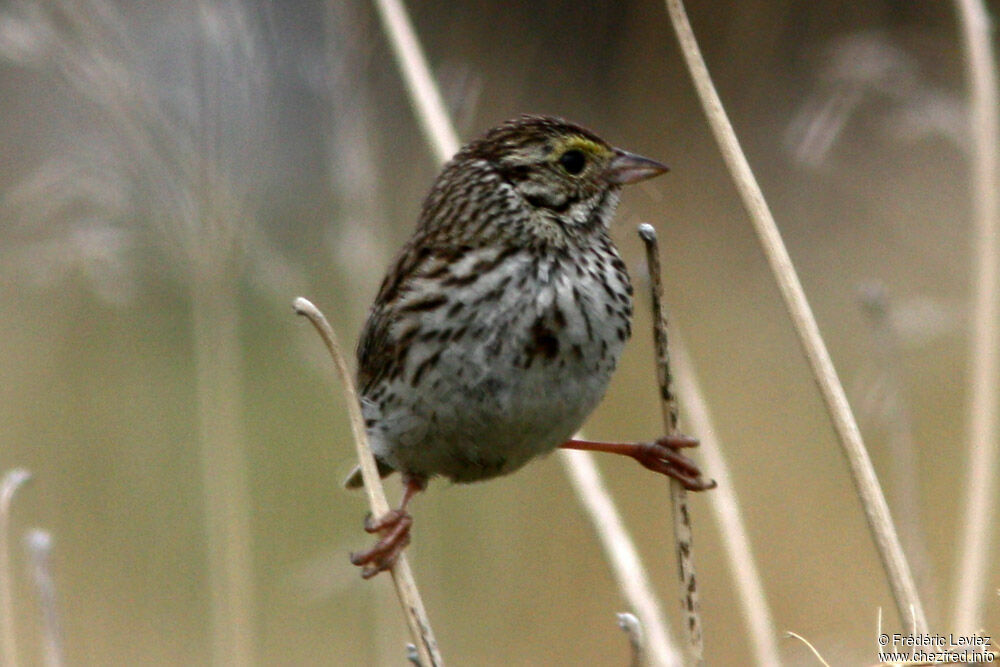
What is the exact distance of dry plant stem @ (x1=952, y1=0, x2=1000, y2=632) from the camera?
2439mm

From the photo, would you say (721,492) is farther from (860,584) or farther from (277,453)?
(277,453)

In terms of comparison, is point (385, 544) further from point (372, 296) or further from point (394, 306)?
point (372, 296)

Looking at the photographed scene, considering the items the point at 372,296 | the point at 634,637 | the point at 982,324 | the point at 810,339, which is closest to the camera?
the point at 634,637

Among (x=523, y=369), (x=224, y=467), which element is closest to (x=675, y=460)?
(x=523, y=369)

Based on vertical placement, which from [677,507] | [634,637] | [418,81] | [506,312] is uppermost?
[418,81]

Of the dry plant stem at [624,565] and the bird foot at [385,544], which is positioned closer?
the bird foot at [385,544]

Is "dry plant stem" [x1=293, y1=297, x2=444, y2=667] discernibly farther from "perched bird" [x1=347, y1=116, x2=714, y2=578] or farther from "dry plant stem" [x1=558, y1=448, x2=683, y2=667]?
"dry plant stem" [x1=558, y1=448, x2=683, y2=667]

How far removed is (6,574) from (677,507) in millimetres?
1216

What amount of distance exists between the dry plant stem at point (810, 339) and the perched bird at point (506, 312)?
453mm

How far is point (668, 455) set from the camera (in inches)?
106

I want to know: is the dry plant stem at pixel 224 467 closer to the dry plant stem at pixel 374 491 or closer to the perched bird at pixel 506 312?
the perched bird at pixel 506 312

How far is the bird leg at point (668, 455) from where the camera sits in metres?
2.57

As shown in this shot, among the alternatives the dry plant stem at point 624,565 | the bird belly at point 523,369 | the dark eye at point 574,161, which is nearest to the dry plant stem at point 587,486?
the dry plant stem at point 624,565

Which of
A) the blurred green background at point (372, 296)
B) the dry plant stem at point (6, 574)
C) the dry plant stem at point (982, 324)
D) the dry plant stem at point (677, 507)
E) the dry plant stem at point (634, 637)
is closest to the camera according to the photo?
the dry plant stem at point (634, 637)
